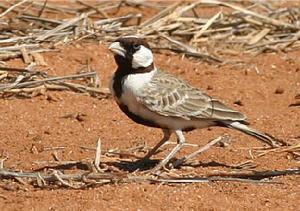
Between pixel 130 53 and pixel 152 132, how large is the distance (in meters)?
1.60

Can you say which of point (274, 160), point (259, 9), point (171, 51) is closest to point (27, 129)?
point (274, 160)

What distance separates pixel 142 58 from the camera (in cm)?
769

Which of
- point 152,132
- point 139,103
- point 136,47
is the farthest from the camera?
point 152,132

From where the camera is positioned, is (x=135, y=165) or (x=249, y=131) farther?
(x=249, y=131)

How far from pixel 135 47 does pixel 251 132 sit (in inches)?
50.3

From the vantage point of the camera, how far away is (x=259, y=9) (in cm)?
1391

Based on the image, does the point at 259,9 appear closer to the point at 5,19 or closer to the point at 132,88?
the point at 5,19

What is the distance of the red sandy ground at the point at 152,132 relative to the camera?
6.58m

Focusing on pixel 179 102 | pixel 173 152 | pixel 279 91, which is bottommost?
pixel 279 91

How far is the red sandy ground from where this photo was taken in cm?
658

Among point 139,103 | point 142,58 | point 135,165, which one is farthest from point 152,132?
point 139,103

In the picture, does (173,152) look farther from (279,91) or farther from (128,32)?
(128,32)

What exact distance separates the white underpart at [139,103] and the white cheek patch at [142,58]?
0.08m

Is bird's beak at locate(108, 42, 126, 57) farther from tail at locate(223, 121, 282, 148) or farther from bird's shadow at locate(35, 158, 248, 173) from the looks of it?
tail at locate(223, 121, 282, 148)
